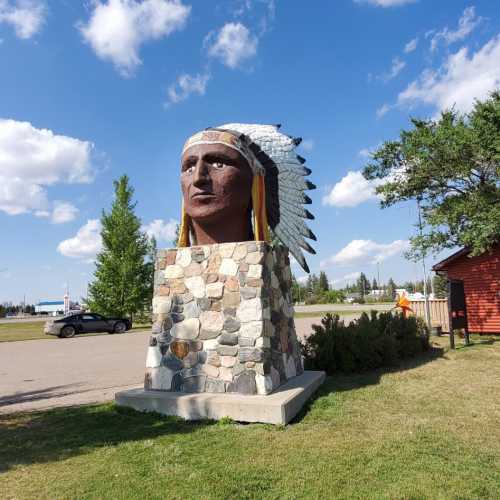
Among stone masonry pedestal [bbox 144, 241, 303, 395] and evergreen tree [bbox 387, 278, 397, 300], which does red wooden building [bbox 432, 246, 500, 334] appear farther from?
evergreen tree [bbox 387, 278, 397, 300]

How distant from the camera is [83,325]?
23.3 m

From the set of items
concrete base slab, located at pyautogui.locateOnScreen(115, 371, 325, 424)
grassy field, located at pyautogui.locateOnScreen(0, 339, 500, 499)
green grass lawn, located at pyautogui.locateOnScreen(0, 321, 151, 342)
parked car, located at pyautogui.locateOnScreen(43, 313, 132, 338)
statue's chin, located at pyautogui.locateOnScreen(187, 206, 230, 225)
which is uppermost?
statue's chin, located at pyautogui.locateOnScreen(187, 206, 230, 225)

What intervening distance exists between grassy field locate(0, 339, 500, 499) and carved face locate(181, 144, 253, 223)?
3007mm

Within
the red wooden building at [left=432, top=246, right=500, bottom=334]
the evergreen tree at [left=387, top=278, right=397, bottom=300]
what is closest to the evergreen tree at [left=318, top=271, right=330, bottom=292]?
the evergreen tree at [left=387, top=278, right=397, bottom=300]

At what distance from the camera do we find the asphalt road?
7.50m

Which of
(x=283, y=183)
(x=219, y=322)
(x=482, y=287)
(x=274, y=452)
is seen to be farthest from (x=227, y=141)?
(x=482, y=287)

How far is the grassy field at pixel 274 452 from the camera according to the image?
142 inches

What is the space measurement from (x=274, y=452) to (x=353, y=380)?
402 centimetres

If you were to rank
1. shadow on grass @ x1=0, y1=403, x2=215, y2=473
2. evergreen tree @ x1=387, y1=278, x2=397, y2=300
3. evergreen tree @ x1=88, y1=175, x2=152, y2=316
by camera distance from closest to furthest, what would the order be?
shadow on grass @ x1=0, y1=403, x2=215, y2=473 → evergreen tree @ x1=88, y1=175, x2=152, y2=316 → evergreen tree @ x1=387, y1=278, x2=397, y2=300

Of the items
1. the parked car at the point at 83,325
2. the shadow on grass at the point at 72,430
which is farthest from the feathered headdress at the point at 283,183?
the parked car at the point at 83,325

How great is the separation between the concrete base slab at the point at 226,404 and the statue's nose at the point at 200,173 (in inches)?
121

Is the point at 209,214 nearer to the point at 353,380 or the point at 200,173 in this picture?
the point at 200,173

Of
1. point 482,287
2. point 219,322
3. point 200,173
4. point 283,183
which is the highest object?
point 283,183

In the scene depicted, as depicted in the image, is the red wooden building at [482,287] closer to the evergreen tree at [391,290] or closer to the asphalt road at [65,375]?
the asphalt road at [65,375]
